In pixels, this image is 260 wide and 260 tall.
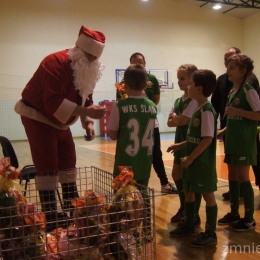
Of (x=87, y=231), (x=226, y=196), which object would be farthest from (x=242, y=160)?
(x=87, y=231)

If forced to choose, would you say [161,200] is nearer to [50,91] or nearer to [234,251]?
[234,251]

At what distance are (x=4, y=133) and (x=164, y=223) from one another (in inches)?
318

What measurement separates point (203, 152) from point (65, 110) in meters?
0.82

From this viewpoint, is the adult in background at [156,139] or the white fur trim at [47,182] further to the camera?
the adult in background at [156,139]

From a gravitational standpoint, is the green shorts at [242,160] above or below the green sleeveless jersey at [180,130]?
below

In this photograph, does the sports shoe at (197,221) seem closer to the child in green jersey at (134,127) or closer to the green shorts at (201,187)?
the green shorts at (201,187)

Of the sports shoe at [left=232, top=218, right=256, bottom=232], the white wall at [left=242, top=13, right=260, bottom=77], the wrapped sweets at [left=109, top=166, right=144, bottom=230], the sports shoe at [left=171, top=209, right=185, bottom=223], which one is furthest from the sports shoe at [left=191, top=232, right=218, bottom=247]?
the white wall at [left=242, top=13, right=260, bottom=77]

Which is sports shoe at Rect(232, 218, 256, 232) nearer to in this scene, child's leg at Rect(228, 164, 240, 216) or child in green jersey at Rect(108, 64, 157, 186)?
child's leg at Rect(228, 164, 240, 216)

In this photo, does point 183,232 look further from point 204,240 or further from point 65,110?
point 65,110

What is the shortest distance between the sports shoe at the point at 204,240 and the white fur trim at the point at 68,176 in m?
0.83

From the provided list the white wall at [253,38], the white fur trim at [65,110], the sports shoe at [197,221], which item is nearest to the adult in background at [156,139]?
the sports shoe at [197,221]

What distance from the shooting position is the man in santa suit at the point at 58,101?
1.77 metres

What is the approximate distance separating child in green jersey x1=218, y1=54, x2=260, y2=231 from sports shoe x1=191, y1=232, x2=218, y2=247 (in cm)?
30

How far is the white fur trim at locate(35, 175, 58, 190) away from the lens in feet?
5.44
